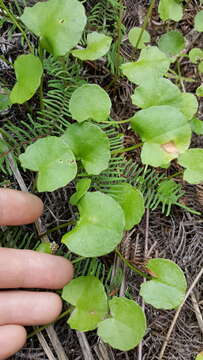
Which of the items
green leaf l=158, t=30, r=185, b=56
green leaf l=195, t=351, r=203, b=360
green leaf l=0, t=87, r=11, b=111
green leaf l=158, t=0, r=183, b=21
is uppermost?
green leaf l=158, t=0, r=183, b=21

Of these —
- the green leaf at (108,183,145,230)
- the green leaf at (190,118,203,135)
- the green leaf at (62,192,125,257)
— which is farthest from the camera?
the green leaf at (190,118,203,135)

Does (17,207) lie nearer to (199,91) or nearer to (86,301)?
(86,301)

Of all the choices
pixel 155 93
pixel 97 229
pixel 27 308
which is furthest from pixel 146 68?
pixel 27 308

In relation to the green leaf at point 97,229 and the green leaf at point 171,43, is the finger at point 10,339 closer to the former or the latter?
the green leaf at point 97,229

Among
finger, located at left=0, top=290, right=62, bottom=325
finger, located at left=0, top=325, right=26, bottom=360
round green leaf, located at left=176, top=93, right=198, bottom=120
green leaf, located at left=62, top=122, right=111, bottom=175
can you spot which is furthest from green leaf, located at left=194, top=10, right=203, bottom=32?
finger, located at left=0, top=325, right=26, bottom=360

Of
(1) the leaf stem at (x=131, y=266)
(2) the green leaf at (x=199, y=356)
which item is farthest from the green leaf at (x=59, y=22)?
(2) the green leaf at (x=199, y=356)

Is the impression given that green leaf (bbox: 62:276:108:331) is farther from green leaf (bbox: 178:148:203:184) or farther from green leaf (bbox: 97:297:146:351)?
green leaf (bbox: 178:148:203:184)
